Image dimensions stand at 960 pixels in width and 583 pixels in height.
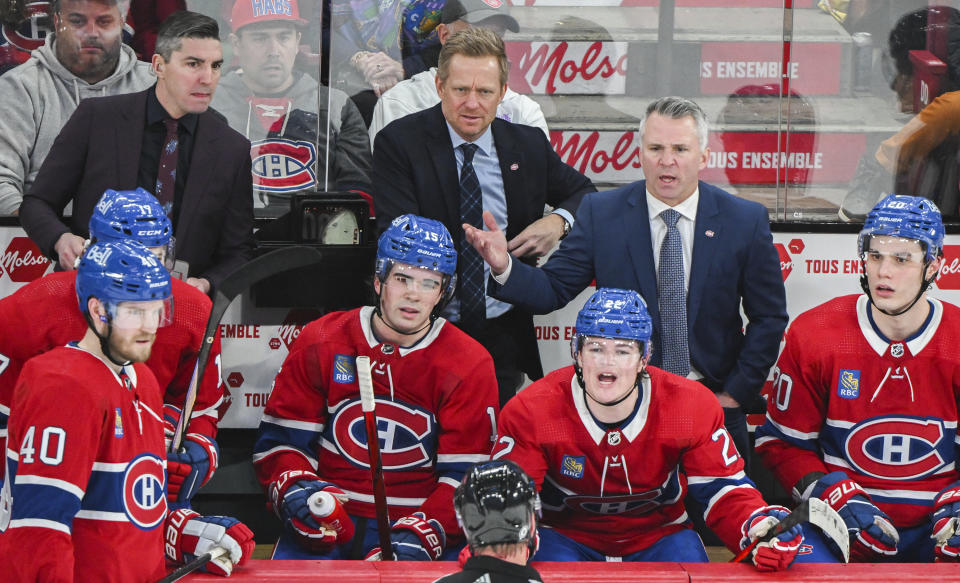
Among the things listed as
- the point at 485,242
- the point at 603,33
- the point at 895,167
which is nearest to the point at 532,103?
the point at 603,33

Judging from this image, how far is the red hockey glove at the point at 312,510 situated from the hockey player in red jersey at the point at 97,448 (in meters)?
0.52

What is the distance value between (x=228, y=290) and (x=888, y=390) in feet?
6.06

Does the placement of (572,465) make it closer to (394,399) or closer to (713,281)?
(394,399)

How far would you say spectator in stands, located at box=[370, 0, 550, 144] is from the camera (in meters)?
4.36

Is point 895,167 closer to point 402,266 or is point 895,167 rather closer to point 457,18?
point 457,18

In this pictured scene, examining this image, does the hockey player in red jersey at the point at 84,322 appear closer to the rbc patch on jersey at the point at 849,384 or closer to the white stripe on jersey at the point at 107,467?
the white stripe on jersey at the point at 107,467

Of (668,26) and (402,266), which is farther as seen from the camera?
(668,26)

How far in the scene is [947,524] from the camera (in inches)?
130

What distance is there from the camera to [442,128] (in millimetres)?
3883

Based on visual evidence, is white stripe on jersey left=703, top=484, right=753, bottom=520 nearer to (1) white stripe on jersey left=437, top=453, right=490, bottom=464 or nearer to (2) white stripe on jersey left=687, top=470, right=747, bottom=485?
(2) white stripe on jersey left=687, top=470, right=747, bottom=485

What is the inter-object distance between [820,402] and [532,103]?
5.02 ft

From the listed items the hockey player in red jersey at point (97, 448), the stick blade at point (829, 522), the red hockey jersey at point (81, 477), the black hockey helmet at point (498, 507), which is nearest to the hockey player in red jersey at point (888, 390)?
the stick blade at point (829, 522)

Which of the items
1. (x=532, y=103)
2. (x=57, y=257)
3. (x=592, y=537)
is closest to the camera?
(x=592, y=537)

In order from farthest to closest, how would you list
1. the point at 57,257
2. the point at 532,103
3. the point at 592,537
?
the point at 532,103
the point at 57,257
the point at 592,537
